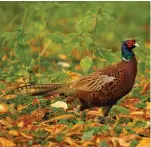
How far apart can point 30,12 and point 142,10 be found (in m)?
6.42

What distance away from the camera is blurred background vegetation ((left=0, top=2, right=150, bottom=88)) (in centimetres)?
790

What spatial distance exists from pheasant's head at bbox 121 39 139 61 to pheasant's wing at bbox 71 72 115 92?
0.40 metres

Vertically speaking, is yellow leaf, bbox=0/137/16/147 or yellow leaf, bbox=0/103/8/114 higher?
yellow leaf, bbox=0/103/8/114

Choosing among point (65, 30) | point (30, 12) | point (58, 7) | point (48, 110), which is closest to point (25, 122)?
point (48, 110)

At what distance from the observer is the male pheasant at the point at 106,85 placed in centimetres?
728

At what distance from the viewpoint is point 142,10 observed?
15.4 metres

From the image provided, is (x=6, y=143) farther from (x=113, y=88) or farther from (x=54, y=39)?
(x=54, y=39)

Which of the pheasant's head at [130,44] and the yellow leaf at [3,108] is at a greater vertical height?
the pheasant's head at [130,44]

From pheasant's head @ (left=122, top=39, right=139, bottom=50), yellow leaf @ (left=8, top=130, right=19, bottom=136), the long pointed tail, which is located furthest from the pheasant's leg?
yellow leaf @ (left=8, top=130, right=19, bottom=136)

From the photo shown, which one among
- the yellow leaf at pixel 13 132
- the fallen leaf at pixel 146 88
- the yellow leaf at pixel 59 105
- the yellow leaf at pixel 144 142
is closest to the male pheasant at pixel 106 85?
the yellow leaf at pixel 59 105

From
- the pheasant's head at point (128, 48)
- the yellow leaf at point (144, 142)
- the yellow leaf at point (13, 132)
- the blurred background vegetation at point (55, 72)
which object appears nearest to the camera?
the yellow leaf at point (13, 132)

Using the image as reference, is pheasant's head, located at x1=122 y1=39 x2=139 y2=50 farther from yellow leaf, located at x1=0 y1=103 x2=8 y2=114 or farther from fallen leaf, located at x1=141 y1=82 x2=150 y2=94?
yellow leaf, located at x1=0 y1=103 x2=8 y2=114

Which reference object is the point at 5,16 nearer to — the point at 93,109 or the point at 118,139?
the point at 93,109

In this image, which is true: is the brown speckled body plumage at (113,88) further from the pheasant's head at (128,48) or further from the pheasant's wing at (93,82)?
the pheasant's head at (128,48)
